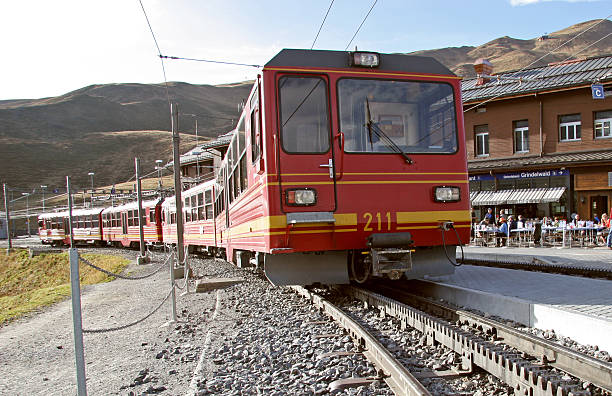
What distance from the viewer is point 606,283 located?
6.99 meters

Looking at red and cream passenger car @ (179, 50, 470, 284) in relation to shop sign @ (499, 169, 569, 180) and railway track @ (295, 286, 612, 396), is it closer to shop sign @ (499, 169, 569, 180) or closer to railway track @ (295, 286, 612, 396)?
railway track @ (295, 286, 612, 396)

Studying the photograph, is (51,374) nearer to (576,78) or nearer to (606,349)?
(606,349)

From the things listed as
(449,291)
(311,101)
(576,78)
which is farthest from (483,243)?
(311,101)

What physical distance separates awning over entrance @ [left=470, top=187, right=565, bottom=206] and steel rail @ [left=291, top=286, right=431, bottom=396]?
20420mm

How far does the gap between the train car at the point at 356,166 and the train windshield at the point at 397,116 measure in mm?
14

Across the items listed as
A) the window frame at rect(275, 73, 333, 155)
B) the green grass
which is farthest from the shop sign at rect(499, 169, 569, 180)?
the window frame at rect(275, 73, 333, 155)

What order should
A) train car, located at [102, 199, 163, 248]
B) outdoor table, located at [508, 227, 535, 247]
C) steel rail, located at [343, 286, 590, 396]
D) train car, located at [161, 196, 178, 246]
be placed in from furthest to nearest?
train car, located at [102, 199, 163, 248] → train car, located at [161, 196, 178, 246] → outdoor table, located at [508, 227, 535, 247] → steel rail, located at [343, 286, 590, 396]

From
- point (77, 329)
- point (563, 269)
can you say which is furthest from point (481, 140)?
point (77, 329)

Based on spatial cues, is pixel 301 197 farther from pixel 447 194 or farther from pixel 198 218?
pixel 198 218

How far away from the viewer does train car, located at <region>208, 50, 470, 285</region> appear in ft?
20.4

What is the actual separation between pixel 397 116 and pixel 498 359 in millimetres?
3733

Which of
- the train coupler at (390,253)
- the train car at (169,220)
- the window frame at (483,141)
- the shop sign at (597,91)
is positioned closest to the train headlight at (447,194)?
the train coupler at (390,253)

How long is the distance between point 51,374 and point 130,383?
2321 mm

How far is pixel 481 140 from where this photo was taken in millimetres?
26938
